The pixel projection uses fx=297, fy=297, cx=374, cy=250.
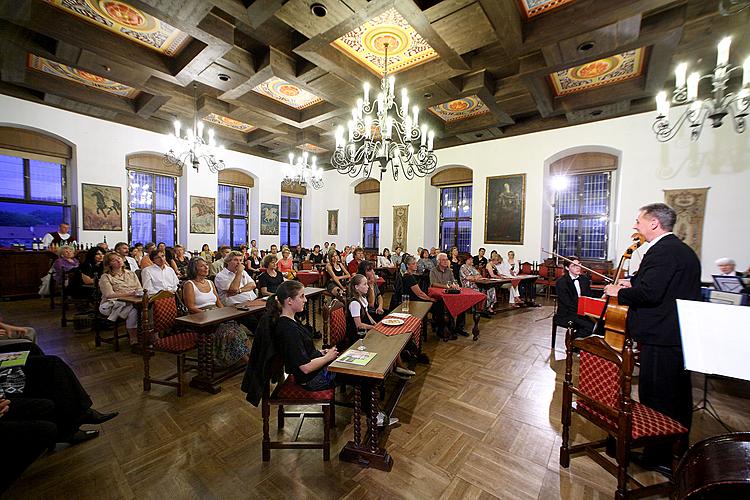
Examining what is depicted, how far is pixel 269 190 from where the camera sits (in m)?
11.5

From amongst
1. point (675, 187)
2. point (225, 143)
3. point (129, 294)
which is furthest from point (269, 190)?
point (675, 187)

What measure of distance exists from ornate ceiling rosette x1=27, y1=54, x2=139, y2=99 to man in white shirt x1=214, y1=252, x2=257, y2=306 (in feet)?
17.8

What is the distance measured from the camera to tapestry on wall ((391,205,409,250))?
35.6 feet

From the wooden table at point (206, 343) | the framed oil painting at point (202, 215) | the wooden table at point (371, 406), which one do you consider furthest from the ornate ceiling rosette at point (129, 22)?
the framed oil painting at point (202, 215)

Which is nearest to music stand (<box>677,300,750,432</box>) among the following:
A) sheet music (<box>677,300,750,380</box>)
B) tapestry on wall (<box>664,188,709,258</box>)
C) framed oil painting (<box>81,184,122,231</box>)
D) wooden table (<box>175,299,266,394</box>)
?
sheet music (<box>677,300,750,380</box>)

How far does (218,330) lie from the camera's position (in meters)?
3.52

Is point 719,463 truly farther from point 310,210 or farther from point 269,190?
point 310,210

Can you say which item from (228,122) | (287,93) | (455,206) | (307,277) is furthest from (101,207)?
(455,206)

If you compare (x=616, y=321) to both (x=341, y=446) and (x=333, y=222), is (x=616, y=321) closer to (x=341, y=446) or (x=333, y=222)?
(x=341, y=446)

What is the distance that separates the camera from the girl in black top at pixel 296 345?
6.75ft

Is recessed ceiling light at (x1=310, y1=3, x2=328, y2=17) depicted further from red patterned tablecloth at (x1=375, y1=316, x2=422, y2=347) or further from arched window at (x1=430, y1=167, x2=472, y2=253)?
arched window at (x1=430, y1=167, x2=472, y2=253)

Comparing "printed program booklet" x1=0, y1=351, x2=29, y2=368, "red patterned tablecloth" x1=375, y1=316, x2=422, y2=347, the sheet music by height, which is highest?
the sheet music

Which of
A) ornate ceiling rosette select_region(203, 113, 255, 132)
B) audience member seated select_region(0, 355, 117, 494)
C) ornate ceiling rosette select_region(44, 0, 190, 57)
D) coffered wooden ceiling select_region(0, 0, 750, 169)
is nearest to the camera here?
audience member seated select_region(0, 355, 117, 494)

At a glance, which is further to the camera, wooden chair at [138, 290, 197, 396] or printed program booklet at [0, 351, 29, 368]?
wooden chair at [138, 290, 197, 396]
